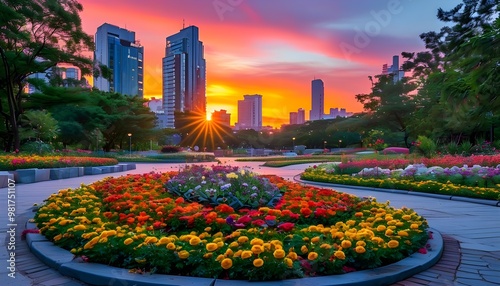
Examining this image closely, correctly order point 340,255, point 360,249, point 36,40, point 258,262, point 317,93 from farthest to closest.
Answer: point 317,93
point 36,40
point 360,249
point 340,255
point 258,262

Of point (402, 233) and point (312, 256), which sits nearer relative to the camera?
point (312, 256)

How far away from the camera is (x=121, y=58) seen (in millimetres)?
81000

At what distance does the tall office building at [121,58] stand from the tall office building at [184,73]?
7.96 m

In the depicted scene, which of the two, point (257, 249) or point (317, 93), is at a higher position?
point (317, 93)

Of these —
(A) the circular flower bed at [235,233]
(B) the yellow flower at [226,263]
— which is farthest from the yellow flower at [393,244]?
(B) the yellow flower at [226,263]

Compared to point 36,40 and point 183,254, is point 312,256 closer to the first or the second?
point 183,254

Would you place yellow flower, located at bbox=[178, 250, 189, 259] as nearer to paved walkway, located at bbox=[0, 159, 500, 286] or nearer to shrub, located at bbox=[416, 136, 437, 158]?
paved walkway, located at bbox=[0, 159, 500, 286]

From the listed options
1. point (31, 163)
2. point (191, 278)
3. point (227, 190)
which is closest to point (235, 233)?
point (191, 278)

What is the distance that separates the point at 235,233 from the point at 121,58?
83.7 metres

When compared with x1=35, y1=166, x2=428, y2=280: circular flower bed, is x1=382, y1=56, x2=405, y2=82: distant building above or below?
above

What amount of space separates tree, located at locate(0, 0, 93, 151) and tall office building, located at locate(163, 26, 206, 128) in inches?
2124

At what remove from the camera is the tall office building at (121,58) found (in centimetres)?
7384

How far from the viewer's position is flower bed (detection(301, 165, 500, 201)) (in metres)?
9.81

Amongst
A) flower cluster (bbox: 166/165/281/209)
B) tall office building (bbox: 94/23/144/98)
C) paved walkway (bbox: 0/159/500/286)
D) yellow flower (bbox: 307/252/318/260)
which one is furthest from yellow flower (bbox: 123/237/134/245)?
tall office building (bbox: 94/23/144/98)
